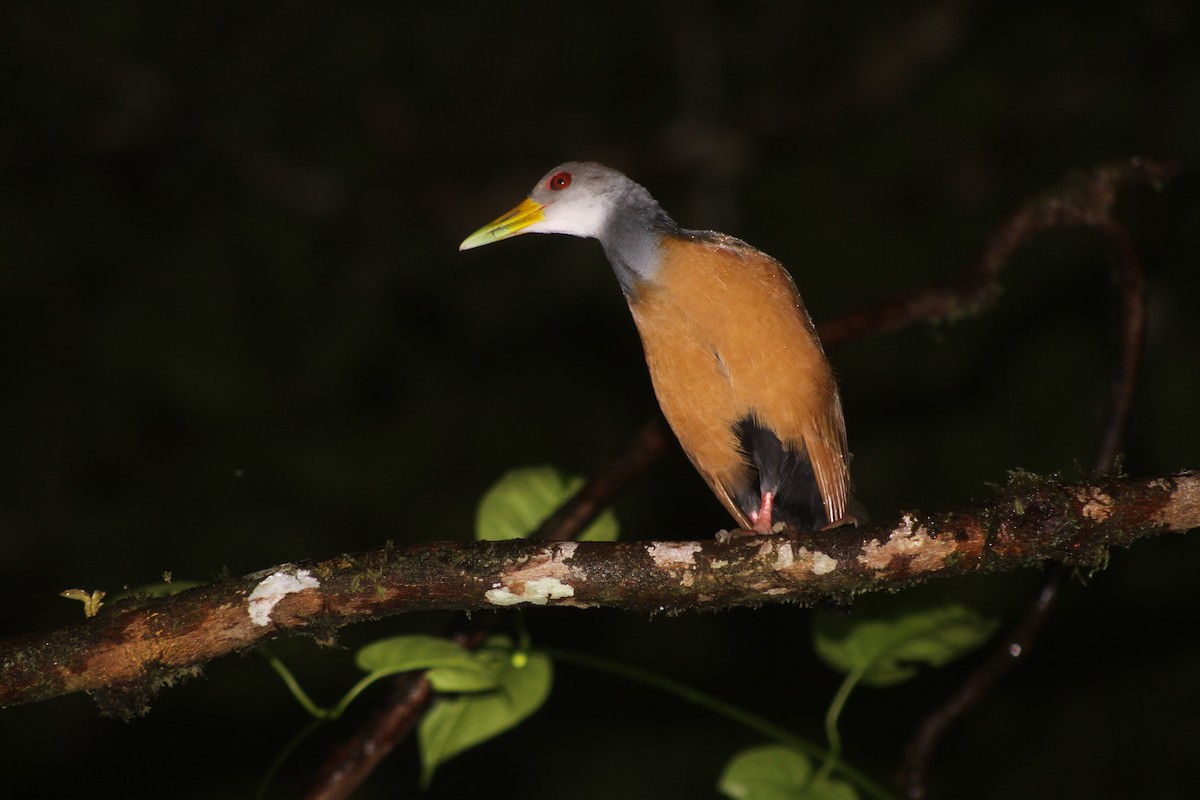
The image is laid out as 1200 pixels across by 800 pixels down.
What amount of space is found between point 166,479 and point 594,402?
307cm

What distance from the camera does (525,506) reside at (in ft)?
11.6

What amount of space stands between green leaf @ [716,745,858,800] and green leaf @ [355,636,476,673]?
0.82 meters

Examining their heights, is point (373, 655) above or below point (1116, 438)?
above

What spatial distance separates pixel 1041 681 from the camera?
6.83 meters

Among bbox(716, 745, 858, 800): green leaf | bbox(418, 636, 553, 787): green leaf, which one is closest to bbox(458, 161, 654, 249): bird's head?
bbox(418, 636, 553, 787): green leaf

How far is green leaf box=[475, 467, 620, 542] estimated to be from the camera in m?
3.38

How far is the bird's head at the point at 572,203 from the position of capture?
3.88 meters

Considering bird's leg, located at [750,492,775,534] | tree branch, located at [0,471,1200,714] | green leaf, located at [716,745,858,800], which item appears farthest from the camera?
bird's leg, located at [750,492,775,534]

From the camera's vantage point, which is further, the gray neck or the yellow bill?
the yellow bill

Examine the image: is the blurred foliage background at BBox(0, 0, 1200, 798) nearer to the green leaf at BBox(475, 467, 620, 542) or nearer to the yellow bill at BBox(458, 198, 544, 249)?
the green leaf at BBox(475, 467, 620, 542)

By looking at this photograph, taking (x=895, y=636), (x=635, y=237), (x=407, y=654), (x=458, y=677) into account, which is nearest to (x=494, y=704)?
(x=458, y=677)

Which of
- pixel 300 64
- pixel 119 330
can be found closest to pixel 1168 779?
pixel 119 330

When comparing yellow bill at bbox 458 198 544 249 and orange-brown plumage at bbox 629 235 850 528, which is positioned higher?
yellow bill at bbox 458 198 544 249

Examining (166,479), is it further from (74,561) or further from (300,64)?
(300,64)
